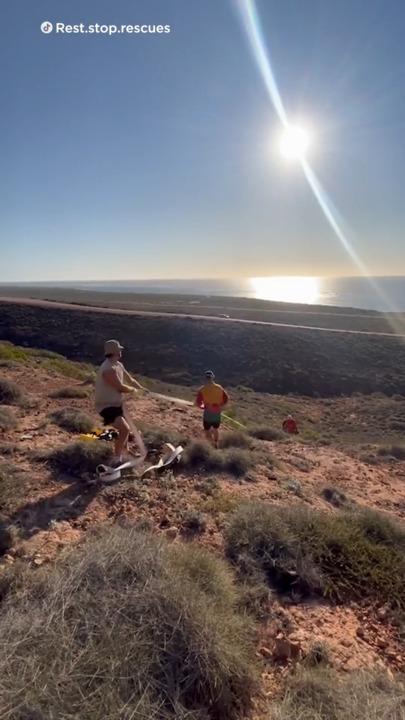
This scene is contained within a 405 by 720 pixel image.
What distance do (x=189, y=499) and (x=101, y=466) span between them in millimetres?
1188

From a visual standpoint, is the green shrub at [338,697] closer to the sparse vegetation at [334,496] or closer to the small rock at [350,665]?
the small rock at [350,665]

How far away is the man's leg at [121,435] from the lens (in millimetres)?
5949

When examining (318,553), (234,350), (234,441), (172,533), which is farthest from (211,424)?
(234,350)

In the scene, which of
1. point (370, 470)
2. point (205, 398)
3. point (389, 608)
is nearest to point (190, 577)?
point (389, 608)

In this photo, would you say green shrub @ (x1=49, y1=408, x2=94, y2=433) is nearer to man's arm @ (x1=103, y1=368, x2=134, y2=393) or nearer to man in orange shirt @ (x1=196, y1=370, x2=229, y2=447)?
man in orange shirt @ (x1=196, y1=370, x2=229, y2=447)

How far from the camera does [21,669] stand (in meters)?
2.29

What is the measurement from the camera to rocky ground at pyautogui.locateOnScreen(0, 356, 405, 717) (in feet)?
11.7

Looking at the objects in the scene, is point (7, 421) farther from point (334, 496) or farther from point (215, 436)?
point (334, 496)

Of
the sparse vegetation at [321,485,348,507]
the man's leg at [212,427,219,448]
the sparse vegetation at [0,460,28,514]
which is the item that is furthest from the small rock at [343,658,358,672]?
the man's leg at [212,427,219,448]

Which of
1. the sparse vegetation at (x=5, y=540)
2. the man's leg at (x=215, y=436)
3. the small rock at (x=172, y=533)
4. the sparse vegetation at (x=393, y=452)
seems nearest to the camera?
the sparse vegetation at (x=5, y=540)

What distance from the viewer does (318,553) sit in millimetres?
4508

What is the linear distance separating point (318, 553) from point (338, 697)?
1.87 meters

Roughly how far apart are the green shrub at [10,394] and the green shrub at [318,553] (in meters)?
6.12

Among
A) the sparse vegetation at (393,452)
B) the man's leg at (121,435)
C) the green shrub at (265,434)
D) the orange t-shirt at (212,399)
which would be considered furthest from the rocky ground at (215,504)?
the sparse vegetation at (393,452)
